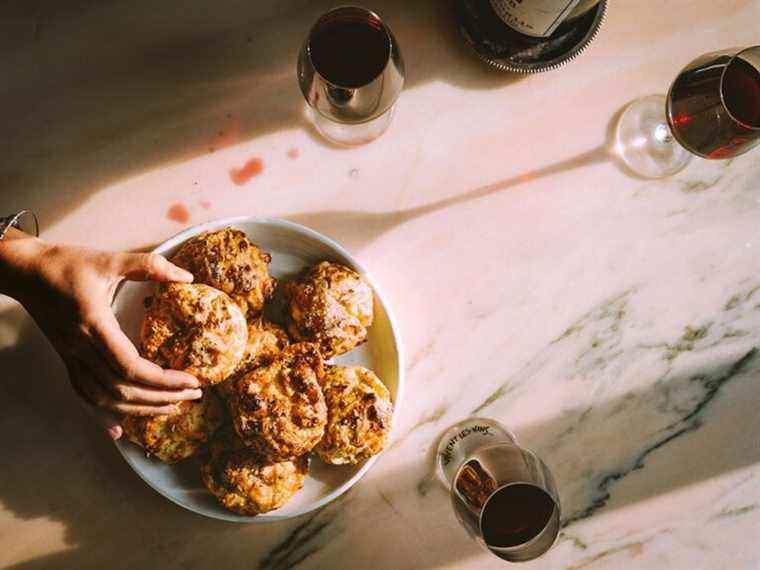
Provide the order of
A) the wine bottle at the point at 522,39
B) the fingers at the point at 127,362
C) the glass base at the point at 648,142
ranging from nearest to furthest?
the fingers at the point at 127,362 → the wine bottle at the point at 522,39 → the glass base at the point at 648,142

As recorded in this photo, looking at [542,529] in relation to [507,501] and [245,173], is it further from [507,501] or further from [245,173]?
[245,173]

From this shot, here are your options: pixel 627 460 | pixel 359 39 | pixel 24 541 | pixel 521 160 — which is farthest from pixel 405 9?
pixel 24 541

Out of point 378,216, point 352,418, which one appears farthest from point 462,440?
point 378,216

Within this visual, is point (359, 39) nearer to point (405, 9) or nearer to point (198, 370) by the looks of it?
point (405, 9)

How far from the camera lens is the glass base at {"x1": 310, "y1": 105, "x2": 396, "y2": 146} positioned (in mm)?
1463

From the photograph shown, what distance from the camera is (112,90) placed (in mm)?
1469

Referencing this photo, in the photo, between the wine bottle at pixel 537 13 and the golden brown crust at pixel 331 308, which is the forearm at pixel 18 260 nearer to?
the golden brown crust at pixel 331 308

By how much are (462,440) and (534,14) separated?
0.86m

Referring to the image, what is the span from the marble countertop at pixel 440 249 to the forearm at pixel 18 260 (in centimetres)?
20

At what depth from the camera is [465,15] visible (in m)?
1.45

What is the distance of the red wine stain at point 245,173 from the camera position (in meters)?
1.47

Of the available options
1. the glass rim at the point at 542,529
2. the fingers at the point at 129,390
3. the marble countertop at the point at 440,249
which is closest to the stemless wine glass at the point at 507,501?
the glass rim at the point at 542,529

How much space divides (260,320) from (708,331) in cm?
100

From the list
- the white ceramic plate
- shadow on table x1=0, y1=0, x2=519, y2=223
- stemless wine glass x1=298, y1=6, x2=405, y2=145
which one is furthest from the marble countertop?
stemless wine glass x1=298, y1=6, x2=405, y2=145
